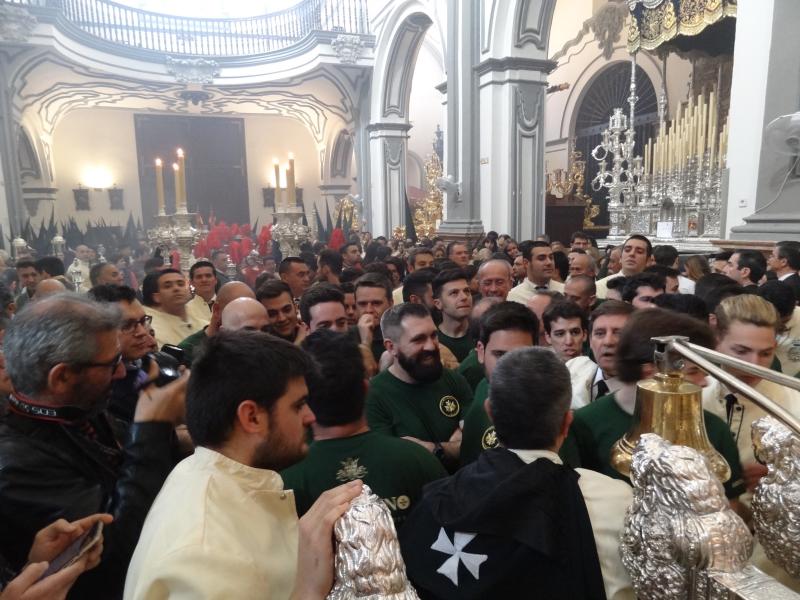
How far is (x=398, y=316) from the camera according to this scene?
103 inches

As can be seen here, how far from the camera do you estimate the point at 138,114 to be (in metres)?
19.0

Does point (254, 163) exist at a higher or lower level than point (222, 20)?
lower

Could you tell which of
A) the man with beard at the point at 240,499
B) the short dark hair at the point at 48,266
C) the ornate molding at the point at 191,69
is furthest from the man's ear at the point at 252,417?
the ornate molding at the point at 191,69

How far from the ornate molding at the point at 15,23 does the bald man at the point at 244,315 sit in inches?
501

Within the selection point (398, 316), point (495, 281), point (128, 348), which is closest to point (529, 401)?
point (398, 316)

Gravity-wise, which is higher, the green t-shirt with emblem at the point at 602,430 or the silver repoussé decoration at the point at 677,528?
the silver repoussé decoration at the point at 677,528

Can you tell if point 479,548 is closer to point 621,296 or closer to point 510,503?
point 510,503

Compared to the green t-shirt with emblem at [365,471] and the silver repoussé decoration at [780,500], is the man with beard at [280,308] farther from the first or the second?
the silver repoussé decoration at [780,500]

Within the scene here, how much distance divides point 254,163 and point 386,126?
7.26m

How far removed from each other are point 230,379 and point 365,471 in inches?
20.4

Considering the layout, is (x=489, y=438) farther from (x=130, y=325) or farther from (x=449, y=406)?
(x=130, y=325)

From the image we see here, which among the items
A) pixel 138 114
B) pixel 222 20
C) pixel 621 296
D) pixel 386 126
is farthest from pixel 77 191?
pixel 621 296

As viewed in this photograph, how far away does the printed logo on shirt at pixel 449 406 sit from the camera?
2.44 meters

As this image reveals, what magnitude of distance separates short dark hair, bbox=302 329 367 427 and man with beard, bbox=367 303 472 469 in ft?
2.30
